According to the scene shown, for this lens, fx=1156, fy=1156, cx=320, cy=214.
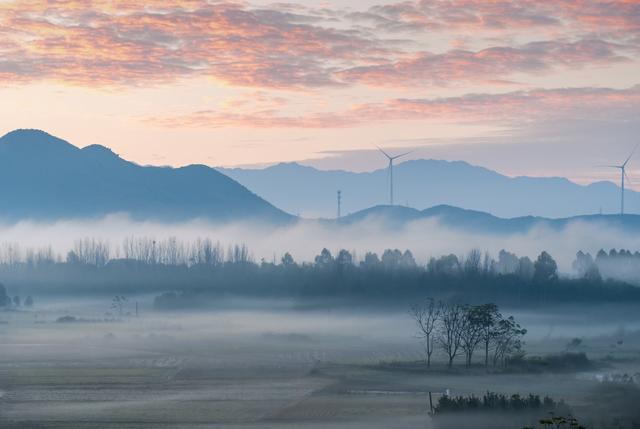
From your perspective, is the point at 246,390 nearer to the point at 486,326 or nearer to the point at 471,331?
the point at 471,331

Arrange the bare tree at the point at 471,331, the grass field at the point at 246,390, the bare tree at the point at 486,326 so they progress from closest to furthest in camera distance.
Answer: the grass field at the point at 246,390
the bare tree at the point at 471,331
the bare tree at the point at 486,326

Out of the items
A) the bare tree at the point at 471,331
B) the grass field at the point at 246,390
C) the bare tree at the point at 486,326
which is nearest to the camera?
the grass field at the point at 246,390

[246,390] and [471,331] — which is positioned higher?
[471,331]

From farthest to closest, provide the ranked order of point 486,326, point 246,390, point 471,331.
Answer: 1. point 471,331
2. point 486,326
3. point 246,390

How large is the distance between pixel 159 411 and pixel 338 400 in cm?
2243

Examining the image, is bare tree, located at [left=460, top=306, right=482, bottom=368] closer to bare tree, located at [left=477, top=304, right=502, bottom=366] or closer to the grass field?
bare tree, located at [left=477, top=304, right=502, bottom=366]

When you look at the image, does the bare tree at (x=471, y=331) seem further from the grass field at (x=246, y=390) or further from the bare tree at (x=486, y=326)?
the grass field at (x=246, y=390)

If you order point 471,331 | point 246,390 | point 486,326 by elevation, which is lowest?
point 246,390

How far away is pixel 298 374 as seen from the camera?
568 feet

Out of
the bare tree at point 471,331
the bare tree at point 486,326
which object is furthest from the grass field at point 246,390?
the bare tree at point 486,326

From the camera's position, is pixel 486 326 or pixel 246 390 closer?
pixel 246 390

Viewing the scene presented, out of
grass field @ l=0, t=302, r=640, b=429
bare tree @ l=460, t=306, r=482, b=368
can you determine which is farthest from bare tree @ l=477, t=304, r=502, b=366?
grass field @ l=0, t=302, r=640, b=429

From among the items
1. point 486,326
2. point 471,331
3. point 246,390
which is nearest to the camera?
point 246,390

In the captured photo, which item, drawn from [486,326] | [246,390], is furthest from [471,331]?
[246,390]
